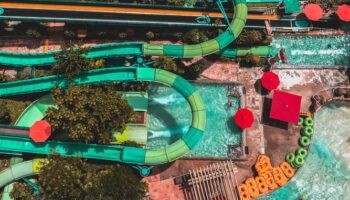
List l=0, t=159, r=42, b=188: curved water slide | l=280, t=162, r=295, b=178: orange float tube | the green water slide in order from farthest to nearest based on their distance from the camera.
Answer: l=280, t=162, r=295, b=178: orange float tube, the green water slide, l=0, t=159, r=42, b=188: curved water slide

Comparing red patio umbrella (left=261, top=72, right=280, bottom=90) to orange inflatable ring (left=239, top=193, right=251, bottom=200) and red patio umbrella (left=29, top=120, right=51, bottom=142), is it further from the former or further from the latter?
red patio umbrella (left=29, top=120, right=51, bottom=142)

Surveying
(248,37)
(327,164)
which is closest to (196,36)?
(248,37)

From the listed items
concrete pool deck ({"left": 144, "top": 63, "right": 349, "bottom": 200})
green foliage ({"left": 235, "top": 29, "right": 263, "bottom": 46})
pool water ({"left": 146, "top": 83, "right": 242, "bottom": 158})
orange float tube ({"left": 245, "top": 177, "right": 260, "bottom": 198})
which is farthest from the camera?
green foliage ({"left": 235, "top": 29, "right": 263, "bottom": 46})

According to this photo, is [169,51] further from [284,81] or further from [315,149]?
[315,149]

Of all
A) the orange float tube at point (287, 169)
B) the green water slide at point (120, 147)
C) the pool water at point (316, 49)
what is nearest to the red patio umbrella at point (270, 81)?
the pool water at point (316, 49)

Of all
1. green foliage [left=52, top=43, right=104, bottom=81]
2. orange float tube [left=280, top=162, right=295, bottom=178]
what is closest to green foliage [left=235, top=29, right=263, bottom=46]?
orange float tube [left=280, top=162, right=295, bottom=178]

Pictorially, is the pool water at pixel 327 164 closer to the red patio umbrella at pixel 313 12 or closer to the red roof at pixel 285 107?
the red roof at pixel 285 107
